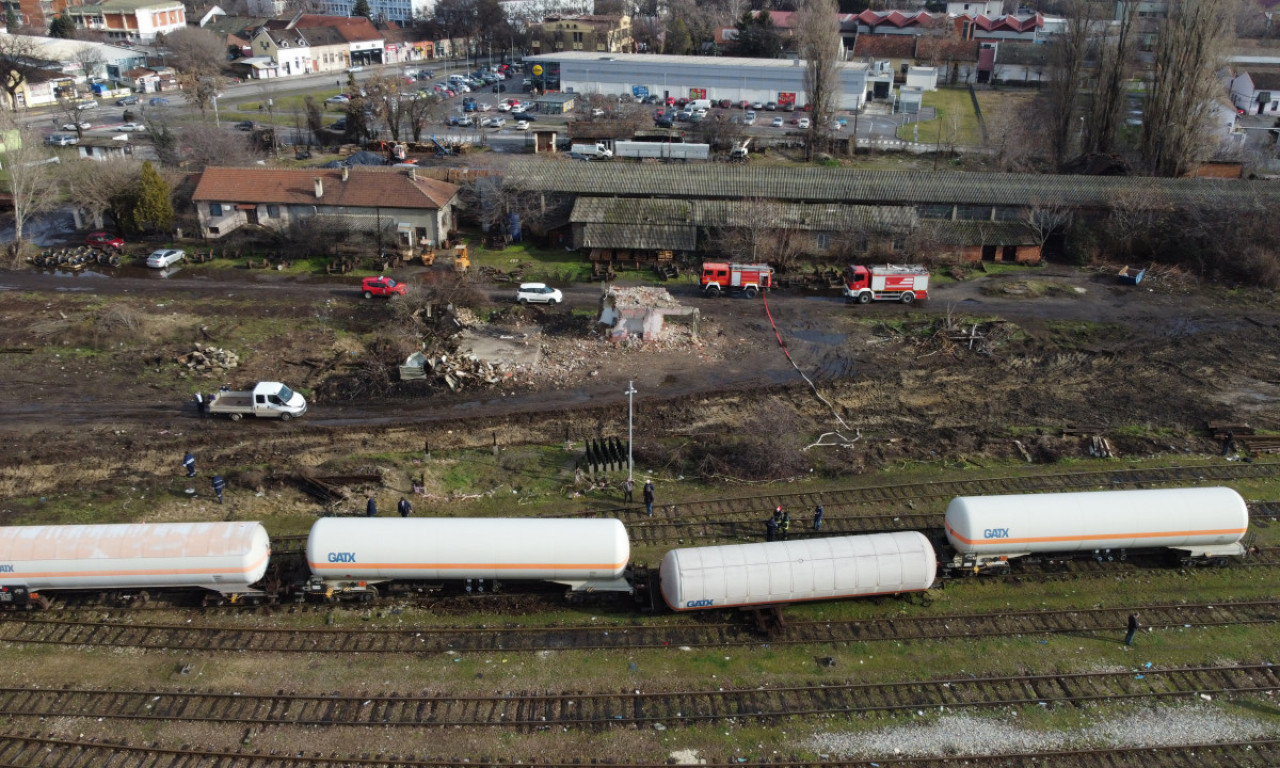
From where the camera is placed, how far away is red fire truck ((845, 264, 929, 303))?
43219 mm

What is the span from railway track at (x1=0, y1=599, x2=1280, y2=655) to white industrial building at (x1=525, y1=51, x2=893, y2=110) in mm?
71491

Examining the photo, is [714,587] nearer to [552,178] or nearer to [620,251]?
[620,251]

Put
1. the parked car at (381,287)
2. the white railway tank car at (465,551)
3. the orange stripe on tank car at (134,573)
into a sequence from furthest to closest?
the parked car at (381,287), the white railway tank car at (465,551), the orange stripe on tank car at (134,573)

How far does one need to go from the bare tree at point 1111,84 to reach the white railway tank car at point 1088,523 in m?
47.7

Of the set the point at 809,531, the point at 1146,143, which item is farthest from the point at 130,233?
the point at 1146,143

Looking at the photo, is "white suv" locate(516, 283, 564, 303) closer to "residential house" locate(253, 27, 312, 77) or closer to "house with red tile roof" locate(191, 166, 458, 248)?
"house with red tile roof" locate(191, 166, 458, 248)

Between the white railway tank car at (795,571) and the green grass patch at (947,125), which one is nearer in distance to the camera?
the white railway tank car at (795,571)

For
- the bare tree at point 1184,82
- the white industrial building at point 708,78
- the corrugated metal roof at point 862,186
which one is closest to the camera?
the corrugated metal roof at point 862,186

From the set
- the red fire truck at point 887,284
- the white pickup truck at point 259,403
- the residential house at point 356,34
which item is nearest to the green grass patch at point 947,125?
the red fire truck at point 887,284

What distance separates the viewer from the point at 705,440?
101 ft

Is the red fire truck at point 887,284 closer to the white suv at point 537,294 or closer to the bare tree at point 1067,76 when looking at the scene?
the white suv at point 537,294

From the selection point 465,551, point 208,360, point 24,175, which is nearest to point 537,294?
point 208,360

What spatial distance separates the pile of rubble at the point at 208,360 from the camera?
3562cm

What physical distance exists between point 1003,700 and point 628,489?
1212cm
